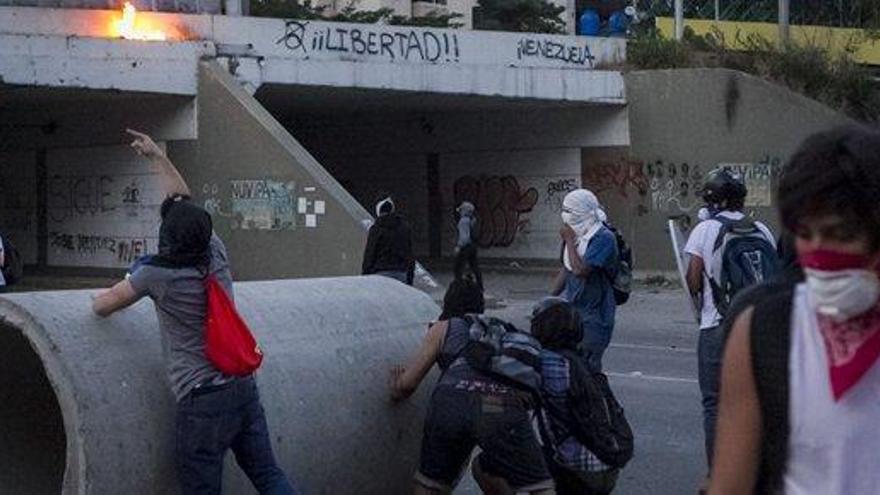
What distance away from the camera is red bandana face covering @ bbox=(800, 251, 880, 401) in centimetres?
271

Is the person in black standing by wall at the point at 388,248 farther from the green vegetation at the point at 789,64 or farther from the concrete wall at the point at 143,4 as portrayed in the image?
the green vegetation at the point at 789,64

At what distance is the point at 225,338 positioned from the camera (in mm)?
5855

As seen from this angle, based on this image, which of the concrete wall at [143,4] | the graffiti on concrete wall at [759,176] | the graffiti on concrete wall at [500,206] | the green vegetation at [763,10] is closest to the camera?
the concrete wall at [143,4]

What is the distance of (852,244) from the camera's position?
2.73 metres

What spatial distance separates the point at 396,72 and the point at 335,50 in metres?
1.22

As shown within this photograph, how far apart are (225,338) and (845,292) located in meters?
3.53

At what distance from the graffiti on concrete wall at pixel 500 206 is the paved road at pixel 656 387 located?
21.0 ft

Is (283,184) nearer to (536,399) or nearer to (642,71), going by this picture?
(642,71)

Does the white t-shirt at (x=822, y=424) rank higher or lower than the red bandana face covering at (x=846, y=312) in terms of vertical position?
lower

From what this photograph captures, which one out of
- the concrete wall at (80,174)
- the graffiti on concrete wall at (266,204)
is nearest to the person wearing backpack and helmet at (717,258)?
the graffiti on concrete wall at (266,204)

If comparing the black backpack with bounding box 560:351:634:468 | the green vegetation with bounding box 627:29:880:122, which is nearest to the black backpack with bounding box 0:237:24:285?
the black backpack with bounding box 560:351:634:468

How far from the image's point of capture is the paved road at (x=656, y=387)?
29.9 ft

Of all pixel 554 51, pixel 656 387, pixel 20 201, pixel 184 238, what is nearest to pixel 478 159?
pixel 554 51

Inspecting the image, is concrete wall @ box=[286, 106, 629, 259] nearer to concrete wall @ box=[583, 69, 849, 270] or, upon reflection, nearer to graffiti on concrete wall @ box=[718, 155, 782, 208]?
concrete wall @ box=[583, 69, 849, 270]
